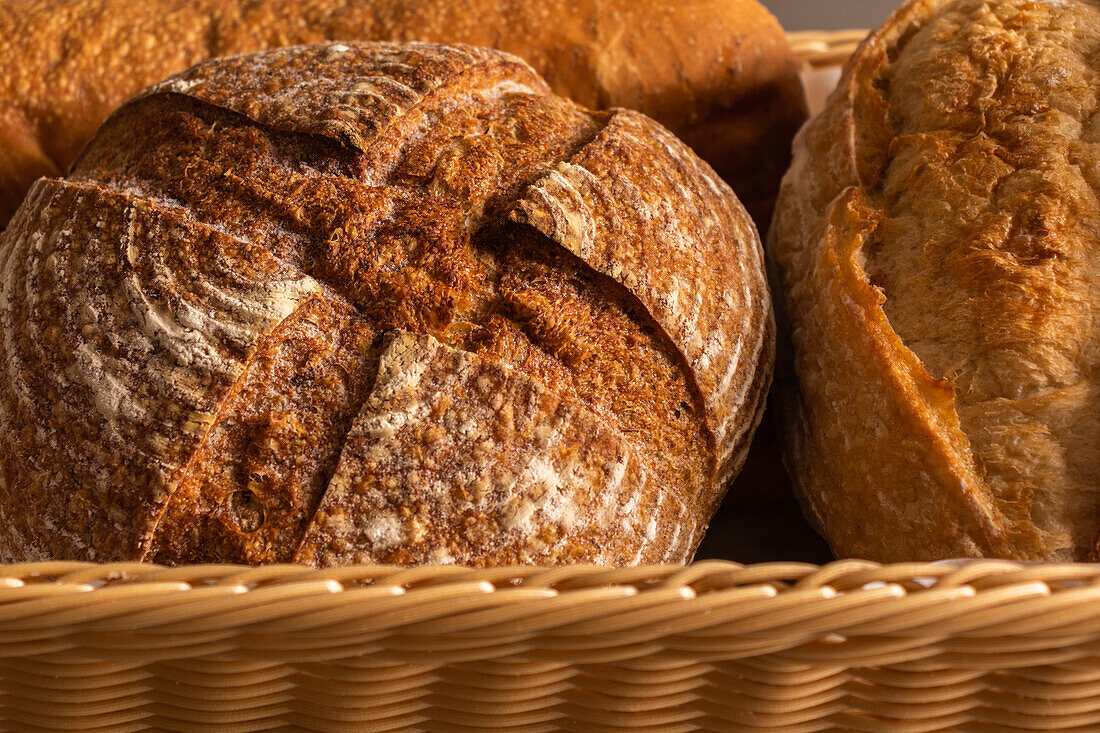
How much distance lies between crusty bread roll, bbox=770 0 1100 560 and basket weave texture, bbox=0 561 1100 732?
191mm

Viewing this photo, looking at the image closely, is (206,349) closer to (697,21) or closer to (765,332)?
(765,332)

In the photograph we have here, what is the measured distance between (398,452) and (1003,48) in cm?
89

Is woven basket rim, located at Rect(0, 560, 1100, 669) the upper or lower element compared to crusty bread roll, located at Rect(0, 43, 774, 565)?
lower

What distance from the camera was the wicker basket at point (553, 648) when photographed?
73 centimetres

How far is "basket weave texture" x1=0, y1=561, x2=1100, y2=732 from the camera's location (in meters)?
0.73

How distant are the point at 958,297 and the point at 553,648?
0.60 meters

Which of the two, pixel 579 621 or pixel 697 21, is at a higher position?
pixel 697 21

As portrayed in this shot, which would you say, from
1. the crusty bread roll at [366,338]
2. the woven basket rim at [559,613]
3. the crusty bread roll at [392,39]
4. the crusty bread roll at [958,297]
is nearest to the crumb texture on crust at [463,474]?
the crusty bread roll at [366,338]

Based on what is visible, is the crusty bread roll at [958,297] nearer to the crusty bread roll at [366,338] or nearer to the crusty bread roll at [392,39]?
the crusty bread roll at [366,338]

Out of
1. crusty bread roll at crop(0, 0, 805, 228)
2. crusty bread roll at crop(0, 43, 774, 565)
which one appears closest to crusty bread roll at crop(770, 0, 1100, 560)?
crusty bread roll at crop(0, 43, 774, 565)

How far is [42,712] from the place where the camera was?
812mm

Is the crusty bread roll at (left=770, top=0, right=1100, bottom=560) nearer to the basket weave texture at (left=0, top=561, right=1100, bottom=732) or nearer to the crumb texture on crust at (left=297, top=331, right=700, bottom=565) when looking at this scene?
the basket weave texture at (left=0, top=561, right=1100, bottom=732)

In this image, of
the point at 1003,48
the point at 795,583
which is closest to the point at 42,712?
the point at 795,583

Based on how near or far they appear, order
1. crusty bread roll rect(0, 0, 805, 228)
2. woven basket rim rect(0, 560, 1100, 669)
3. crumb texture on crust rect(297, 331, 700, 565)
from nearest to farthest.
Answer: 1. woven basket rim rect(0, 560, 1100, 669)
2. crumb texture on crust rect(297, 331, 700, 565)
3. crusty bread roll rect(0, 0, 805, 228)
